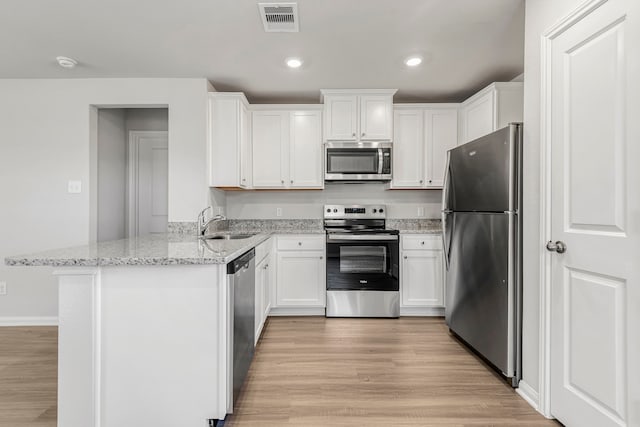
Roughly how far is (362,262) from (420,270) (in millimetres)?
602

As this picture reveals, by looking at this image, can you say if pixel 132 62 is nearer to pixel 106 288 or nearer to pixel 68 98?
pixel 68 98

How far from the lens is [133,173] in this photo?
13.1 feet

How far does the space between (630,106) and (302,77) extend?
2459 millimetres

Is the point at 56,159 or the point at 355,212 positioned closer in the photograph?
the point at 56,159

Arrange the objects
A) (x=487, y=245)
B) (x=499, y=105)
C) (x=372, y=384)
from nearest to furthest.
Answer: (x=372, y=384)
(x=487, y=245)
(x=499, y=105)

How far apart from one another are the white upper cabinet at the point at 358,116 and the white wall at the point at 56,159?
4.16ft

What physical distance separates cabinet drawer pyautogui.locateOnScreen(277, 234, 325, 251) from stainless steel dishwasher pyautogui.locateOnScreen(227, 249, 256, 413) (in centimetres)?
115

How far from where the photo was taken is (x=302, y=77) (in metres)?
3.13

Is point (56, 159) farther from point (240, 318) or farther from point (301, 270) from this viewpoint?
point (240, 318)

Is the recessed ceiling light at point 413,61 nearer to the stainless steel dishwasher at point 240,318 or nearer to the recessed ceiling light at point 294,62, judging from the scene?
the recessed ceiling light at point 294,62

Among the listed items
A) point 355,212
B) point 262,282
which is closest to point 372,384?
point 262,282

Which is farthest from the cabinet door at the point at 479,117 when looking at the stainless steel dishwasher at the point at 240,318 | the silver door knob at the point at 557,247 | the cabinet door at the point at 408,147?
the stainless steel dishwasher at the point at 240,318

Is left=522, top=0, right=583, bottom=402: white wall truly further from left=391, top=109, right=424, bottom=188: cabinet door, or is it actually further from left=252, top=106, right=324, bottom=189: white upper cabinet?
left=252, top=106, right=324, bottom=189: white upper cabinet

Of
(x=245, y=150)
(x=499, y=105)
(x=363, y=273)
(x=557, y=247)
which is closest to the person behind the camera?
(x=557, y=247)
